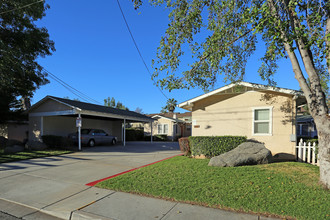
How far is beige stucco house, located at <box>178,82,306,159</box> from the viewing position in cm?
938

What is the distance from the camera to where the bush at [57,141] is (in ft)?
45.1

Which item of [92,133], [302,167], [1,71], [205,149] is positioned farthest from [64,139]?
[302,167]

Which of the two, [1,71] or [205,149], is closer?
[205,149]

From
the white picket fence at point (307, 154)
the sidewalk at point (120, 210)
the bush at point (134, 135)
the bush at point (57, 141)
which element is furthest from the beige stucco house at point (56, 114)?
the white picket fence at point (307, 154)

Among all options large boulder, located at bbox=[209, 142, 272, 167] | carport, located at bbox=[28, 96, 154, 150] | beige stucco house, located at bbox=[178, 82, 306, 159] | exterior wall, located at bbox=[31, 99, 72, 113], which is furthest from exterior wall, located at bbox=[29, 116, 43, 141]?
large boulder, located at bbox=[209, 142, 272, 167]

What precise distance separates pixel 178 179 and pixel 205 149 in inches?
153

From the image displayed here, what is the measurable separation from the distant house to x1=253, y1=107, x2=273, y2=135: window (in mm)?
15448

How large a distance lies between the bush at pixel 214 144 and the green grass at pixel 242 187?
85.0 inches

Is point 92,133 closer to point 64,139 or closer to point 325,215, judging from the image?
point 64,139

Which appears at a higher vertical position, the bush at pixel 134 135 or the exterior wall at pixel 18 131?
the exterior wall at pixel 18 131

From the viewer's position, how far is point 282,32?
510 cm

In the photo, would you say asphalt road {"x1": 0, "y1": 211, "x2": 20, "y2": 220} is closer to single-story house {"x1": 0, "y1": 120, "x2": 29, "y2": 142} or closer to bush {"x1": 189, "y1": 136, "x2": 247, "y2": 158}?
bush {"x1": 189, "y1": 136, "x2": 247, "y2": 158}

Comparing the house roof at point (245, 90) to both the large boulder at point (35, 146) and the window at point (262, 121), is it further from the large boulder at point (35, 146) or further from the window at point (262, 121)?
the large boulder at point (35, 146)

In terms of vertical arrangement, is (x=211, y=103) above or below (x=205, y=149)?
above
